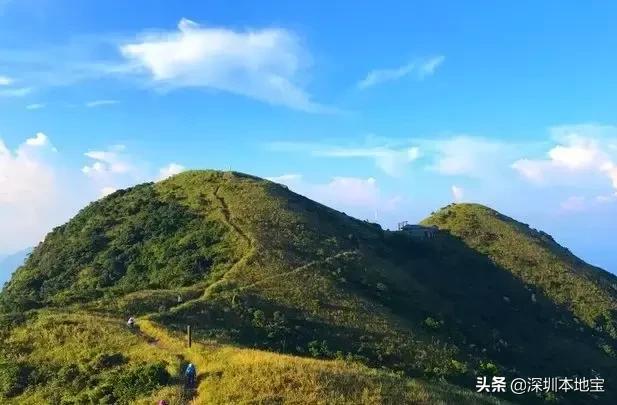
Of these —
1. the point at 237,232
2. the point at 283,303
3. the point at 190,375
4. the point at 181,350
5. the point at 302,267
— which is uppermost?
the point at 237,232

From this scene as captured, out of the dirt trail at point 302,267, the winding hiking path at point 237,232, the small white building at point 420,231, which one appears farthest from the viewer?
the small white building at point 420,231

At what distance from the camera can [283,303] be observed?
61.6 m

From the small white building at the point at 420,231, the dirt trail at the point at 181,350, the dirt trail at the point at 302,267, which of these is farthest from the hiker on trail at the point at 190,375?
the small white building at the point at 420,231

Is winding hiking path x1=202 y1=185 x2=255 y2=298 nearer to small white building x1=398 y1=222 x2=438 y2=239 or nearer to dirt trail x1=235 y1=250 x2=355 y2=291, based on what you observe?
dirt trail x1=235 y1=250 x2=355 y2=291

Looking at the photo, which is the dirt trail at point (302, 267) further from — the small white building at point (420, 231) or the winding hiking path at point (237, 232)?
the small white building at point (420, 231)

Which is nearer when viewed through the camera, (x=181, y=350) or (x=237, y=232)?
(x=181, y=350)

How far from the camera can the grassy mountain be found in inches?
1373

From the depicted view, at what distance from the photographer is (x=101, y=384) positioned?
34656mm

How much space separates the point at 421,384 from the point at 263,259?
135 feet

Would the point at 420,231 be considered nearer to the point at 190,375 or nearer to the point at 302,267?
the point at 302,267

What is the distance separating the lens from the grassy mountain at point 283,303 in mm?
34875

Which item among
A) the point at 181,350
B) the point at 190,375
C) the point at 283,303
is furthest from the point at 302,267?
the point at 190,375

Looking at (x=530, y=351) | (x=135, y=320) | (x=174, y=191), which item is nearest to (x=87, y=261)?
(x=174, y=191)

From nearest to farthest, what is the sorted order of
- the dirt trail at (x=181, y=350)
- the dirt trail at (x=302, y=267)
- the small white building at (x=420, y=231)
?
the dirt trail at (x=181, y=350) → the dirt trail at (x=302, y=267) → the small white building at (x=420, y=231)
